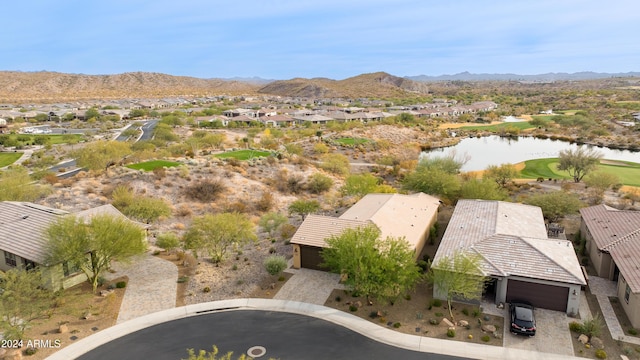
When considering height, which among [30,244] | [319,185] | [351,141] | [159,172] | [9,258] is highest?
[30,244]

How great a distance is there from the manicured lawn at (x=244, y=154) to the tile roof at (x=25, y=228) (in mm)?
33189

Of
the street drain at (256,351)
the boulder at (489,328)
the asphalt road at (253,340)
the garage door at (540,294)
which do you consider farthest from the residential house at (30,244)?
the garage door at (540,294)

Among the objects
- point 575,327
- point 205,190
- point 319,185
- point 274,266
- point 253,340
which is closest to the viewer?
point 253,340

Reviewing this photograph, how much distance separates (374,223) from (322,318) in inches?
345

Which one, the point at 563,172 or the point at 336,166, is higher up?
the point at 336,166

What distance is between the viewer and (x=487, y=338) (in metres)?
20.3

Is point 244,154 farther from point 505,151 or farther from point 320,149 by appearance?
point 505,151

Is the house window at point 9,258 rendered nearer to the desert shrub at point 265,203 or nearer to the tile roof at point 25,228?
the tile roof at point 25,228

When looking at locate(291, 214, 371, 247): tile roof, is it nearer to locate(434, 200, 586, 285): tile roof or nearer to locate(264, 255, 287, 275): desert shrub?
locate(264, 255, 287, 275): desert shrub

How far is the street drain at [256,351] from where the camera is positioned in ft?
63.4

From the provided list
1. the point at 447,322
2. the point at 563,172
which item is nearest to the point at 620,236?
the point at 447,322

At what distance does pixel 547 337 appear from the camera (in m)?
20.6

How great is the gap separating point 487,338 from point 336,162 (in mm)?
43754

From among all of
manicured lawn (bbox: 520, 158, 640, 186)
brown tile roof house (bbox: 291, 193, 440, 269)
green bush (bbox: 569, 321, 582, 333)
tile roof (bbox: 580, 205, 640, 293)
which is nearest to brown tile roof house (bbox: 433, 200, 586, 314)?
green bush (bbox: 569, 321, 582, 333)
